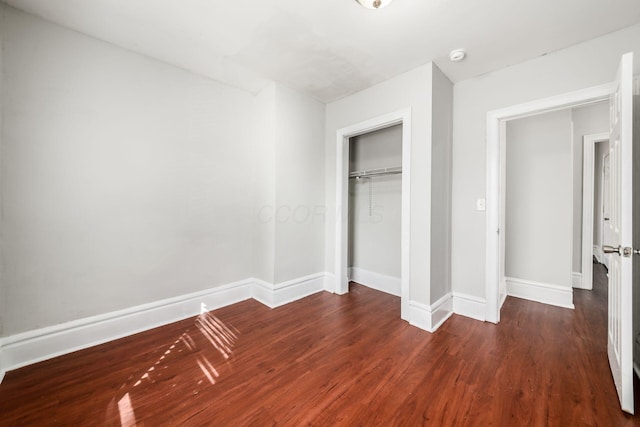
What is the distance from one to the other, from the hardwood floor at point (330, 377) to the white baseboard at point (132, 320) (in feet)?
0.31

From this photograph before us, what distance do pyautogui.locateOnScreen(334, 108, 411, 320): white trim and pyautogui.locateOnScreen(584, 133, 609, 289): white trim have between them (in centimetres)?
262

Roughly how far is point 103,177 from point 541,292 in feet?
15.1

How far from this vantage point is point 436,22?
1.86m

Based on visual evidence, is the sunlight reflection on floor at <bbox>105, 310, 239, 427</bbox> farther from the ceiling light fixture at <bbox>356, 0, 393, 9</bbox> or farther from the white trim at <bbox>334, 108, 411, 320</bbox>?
the ceiling light fixture at <bbox>356, 0, 393, 9</bbox>

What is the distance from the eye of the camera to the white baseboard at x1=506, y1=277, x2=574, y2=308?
2789 mm

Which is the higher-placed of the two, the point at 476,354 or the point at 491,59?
the point at 491,59

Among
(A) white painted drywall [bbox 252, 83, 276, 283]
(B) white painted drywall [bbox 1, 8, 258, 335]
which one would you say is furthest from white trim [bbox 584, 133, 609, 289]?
(B) white painted drywall [bbox 1, 8, 258, 335]

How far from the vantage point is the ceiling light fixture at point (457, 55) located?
7.16ft

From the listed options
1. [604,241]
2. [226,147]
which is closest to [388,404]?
[226,147]

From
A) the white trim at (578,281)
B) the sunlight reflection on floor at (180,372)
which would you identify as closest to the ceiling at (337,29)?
the sunlight reflection on floor at (180,372)

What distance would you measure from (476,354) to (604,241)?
531 cm

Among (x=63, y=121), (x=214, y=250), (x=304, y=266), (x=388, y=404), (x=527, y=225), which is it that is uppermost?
(x=63, y=121)

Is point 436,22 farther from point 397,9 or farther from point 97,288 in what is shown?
point 97,288

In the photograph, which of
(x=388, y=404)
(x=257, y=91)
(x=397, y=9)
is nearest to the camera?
(x=388, y=404)
